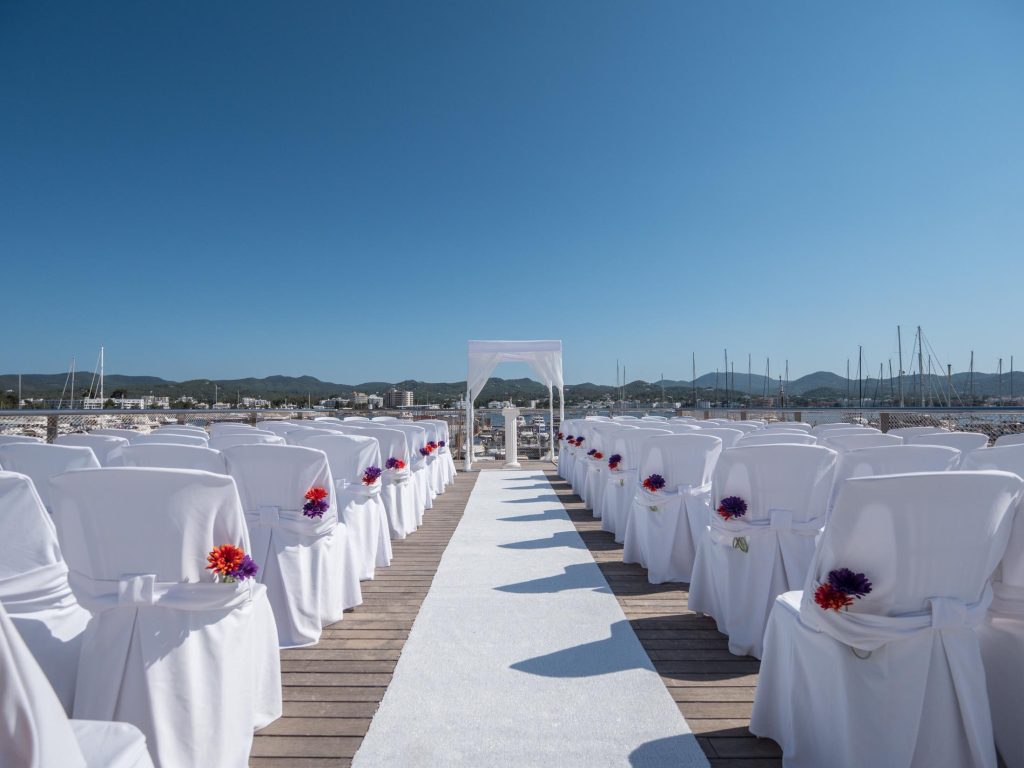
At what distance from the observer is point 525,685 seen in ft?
8.55

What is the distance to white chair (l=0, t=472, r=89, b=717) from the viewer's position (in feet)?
6.17

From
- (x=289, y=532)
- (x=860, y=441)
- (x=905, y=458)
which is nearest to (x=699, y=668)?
(x=905, y=458)

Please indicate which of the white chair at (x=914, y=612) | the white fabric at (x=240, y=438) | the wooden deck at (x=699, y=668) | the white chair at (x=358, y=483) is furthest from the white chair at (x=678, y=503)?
the white fabric at (x=240, y=438)

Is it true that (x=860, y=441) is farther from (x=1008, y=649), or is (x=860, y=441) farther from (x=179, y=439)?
(x=179, y=439)

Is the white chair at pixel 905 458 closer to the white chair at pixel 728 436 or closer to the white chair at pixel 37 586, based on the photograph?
the white chair at pixel 728 436

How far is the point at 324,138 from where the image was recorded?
1576 centimetres

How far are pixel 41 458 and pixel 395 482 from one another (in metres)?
2.88

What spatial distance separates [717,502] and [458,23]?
11.8 m

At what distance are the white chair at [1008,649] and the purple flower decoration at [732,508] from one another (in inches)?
44.7

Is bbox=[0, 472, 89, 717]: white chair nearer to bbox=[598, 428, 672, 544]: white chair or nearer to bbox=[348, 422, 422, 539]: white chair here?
bbox=[348, 422, 422, 539]: white chair

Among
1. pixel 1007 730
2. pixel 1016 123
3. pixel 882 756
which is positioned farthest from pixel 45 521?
pixel 1016 123

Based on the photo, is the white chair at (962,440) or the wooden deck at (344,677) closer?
the wooden deck at (344,677)

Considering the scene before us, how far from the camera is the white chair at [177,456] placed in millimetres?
3162

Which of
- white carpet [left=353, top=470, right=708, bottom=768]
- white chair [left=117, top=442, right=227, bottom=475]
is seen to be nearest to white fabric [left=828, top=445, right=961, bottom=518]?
white carpet [left=353, top=470, right=708, bottom=768]
